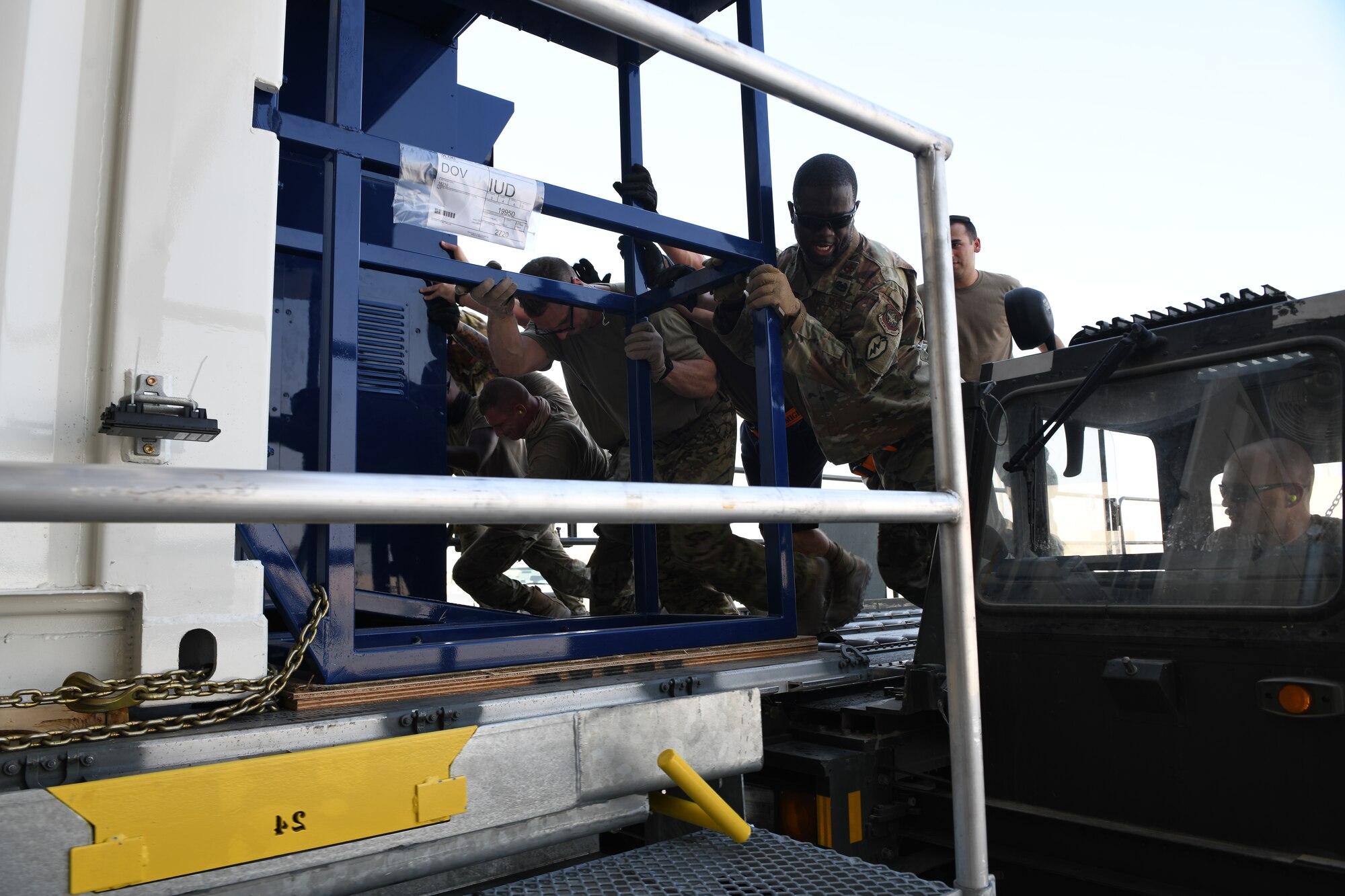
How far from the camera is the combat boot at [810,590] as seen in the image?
334 centimetres

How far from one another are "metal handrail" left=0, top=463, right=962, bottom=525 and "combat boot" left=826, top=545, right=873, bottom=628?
2441 mm

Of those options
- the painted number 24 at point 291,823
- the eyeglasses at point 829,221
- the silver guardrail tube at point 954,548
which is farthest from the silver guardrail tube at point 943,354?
the eyeglasses at point 829,221

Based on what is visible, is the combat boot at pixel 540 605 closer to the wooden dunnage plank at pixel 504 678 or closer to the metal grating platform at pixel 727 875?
the wooden dunnage plank at pixel 504 678

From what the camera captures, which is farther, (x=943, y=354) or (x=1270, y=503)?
(x=1270, y=503)

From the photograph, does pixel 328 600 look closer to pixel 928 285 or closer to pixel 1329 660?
pixel 928 285

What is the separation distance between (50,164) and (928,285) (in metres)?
1.19

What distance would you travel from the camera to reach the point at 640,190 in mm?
3012

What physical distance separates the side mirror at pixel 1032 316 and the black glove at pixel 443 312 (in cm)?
172

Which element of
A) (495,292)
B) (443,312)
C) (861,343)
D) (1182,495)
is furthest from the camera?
(443,312)

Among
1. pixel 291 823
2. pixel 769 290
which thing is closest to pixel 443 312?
pixel 769 290

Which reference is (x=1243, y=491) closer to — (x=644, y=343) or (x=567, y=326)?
(x=644, y=343)

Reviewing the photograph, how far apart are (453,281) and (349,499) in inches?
75.9

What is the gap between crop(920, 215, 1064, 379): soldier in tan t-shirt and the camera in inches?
149

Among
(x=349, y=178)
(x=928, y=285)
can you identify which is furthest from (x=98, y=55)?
(x=928, y=285)
